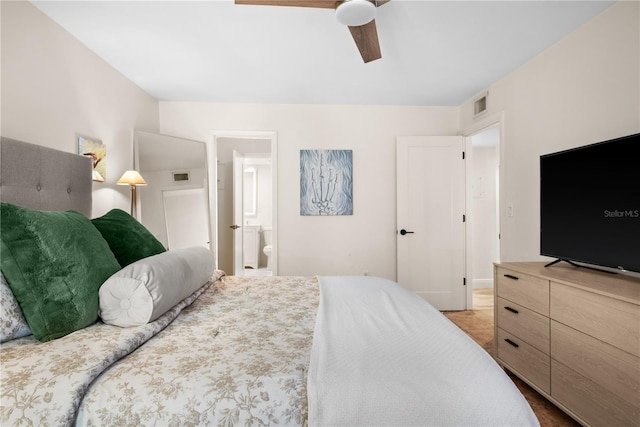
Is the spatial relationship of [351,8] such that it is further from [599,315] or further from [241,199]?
[241,199]

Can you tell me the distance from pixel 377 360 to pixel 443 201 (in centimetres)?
303

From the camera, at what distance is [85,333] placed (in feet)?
3.62

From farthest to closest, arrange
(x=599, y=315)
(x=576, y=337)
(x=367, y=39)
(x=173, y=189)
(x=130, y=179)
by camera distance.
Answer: (x=173, y=189)
(x=130, y=179)
(x=367, y=39)
(x=576, y=337)
(x=599, y=315)

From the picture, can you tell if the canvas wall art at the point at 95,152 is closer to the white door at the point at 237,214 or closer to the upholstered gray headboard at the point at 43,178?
the upholstered gray headboard at the point at 43,178

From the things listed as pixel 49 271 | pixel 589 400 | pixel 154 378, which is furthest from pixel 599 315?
pixel 49 271

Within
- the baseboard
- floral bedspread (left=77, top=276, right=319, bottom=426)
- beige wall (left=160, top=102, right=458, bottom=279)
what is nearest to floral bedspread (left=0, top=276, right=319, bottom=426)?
floral bedspread (left=77, top=276, right=319, bottom=426)

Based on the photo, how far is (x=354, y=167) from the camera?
3.70 metres

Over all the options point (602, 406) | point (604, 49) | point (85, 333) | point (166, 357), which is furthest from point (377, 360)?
point (604, 49)

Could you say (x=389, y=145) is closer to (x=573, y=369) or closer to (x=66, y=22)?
(x=573, y=369)

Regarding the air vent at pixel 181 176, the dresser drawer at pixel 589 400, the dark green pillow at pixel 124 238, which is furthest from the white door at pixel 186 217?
the dresser drawer at pixel 589 400

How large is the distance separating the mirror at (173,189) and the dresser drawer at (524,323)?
9.51 feet

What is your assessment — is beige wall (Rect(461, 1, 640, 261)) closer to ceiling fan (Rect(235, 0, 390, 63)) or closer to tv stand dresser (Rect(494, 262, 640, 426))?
tv stand dresser (Rect(494, 262, 640, 426))

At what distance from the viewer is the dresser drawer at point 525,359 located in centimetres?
179

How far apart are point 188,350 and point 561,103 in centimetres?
280
